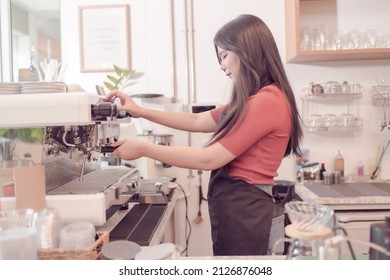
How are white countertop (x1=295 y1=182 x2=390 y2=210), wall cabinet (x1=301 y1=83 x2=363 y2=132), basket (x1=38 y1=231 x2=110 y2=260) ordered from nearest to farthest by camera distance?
basket (x1=38 y1=231 x2=110 y2=260)
white countertop (x1=295 y1=182 x2=390 y2=210)
wall cabinet (x1=301 y1=83 x2=363 y2=132)

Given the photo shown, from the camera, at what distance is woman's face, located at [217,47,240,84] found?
119 centimetres

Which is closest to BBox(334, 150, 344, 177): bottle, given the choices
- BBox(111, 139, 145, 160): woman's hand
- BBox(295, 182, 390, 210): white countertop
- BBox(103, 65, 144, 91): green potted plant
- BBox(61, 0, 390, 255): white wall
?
BBox(61, 0, 390, 255): white wall

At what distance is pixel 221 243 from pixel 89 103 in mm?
630

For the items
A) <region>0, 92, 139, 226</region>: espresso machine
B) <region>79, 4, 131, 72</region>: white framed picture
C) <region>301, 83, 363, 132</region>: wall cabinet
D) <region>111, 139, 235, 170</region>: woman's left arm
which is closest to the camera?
<region>0, 92, 139, 226</region>: espresso machine

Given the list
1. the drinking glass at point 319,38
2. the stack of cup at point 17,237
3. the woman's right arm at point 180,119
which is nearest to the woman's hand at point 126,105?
the woman's right arm at point 180,119

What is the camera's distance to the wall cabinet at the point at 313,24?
2043mm

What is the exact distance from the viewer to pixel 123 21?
7.77 feet

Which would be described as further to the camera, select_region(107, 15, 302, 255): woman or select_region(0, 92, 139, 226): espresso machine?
select_region(107, 15, 302, 255): woman

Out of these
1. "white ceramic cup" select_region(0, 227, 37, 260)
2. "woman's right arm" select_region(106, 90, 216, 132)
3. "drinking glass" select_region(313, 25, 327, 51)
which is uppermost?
"drinking glass" select_region(313, 25, 327, 51)

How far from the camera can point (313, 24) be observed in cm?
228

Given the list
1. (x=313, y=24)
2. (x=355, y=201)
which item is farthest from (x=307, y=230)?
(x=313, y=24)

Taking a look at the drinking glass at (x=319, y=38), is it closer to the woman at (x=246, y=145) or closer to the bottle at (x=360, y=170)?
the bottle at (x=360, y=170)

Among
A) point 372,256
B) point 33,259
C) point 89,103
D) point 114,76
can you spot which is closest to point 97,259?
point 33,259

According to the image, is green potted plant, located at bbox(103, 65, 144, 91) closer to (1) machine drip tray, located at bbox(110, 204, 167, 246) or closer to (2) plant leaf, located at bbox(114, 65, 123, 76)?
(2) plant leaf, located at bbox(114, 65, 123, 76)
